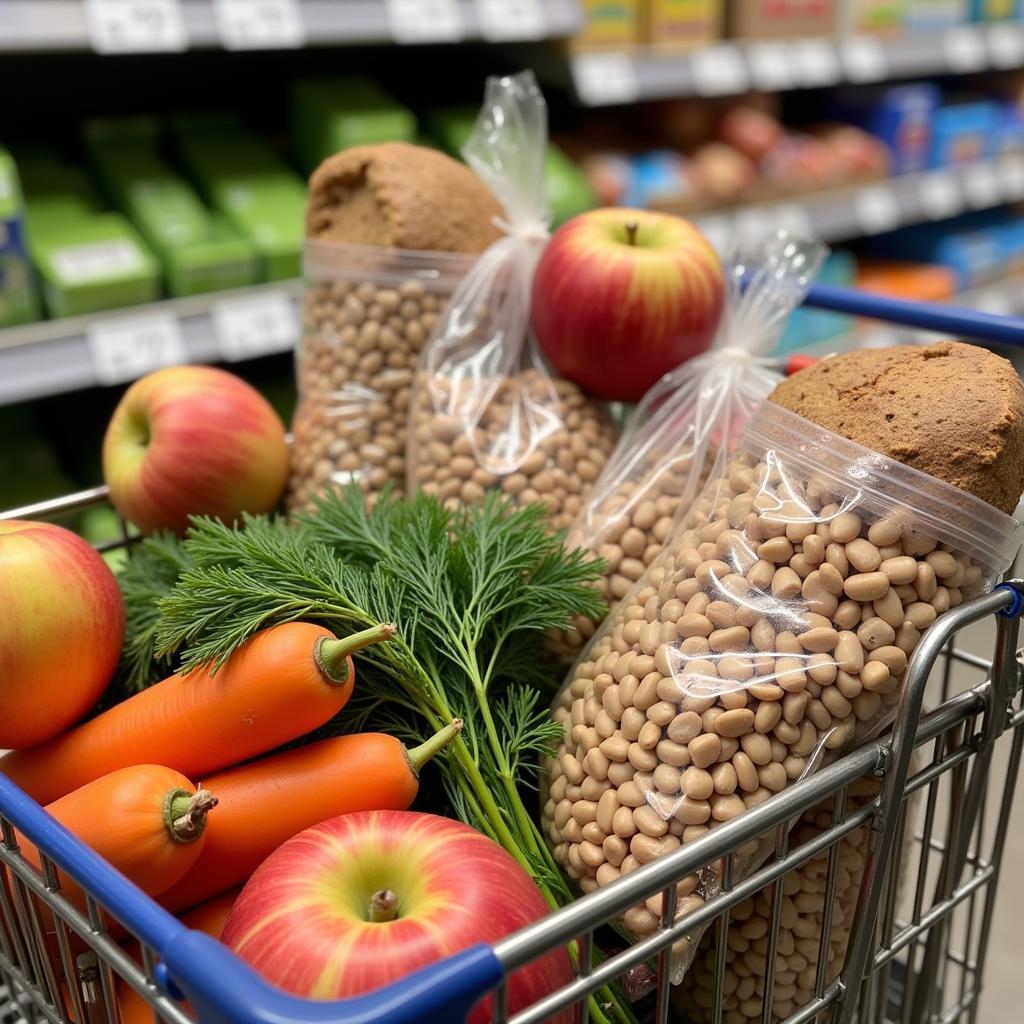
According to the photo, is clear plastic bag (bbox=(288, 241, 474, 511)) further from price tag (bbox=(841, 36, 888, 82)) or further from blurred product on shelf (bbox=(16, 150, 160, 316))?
price tag (bbox=(841, 36, 888, 82))

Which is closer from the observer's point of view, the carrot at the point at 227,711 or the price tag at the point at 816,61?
the carrot at the point at 227,711

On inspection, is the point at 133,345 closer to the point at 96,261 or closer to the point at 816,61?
the point at 96,261

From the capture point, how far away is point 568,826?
674mm

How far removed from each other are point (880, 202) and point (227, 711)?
229cm

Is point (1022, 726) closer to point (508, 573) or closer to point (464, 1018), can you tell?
point (508, 573)

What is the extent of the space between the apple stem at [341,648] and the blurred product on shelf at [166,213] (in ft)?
3.59

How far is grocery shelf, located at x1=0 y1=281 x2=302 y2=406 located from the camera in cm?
144

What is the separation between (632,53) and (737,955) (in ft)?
5.59

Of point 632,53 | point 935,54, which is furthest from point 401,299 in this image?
point 935,54

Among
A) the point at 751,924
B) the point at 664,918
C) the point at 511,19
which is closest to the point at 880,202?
the point at 511,19

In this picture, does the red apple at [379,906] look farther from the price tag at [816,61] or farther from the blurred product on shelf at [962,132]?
the blurred product on shelf at [962,132]

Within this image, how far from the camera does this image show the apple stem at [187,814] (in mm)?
589

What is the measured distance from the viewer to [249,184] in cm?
175

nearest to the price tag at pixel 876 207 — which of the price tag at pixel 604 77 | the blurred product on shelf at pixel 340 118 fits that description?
the price tag at pixel 604 77
